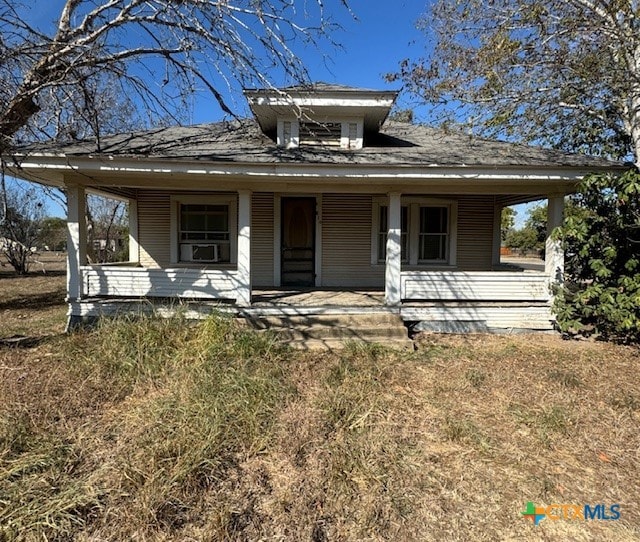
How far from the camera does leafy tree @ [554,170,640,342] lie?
5691 mm

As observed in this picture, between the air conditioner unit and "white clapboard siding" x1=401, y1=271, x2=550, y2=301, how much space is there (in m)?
4.69

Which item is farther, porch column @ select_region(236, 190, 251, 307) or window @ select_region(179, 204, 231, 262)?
window @ select_region(179, 204, 231, 262)

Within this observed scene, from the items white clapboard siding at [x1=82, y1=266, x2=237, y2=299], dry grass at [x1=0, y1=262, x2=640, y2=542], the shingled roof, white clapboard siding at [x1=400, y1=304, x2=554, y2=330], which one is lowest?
dry grass at [x1=0, y1=262, x2=640, y2=542]

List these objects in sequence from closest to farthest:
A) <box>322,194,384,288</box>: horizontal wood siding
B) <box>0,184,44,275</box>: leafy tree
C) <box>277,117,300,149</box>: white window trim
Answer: <box>277,117,300,149</box>: white window trim < <box>322,194,384,288</box>: horizontal wood siding < <box>0,184,44,275</box>: leafy tree

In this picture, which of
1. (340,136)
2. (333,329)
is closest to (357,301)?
(333,329)

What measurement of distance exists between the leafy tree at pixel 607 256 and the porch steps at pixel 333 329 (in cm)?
294

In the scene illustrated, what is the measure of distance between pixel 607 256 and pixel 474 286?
207 centimetres

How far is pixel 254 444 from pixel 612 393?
4248 mm

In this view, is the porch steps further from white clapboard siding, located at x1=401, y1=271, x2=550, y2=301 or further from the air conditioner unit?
the air conditioner unit

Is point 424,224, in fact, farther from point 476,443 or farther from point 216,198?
point 476,443

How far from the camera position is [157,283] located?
A: 6695 millimetres

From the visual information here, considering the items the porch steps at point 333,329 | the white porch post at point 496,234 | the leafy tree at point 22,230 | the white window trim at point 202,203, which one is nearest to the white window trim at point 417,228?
the white porch post at point 496,234

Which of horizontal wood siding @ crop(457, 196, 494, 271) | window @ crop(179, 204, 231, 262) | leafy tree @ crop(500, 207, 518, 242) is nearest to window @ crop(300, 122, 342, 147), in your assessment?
window @ crop(179, 204, 231, 262)

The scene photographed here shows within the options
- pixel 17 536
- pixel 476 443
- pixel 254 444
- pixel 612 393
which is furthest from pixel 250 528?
pixel 612 393
